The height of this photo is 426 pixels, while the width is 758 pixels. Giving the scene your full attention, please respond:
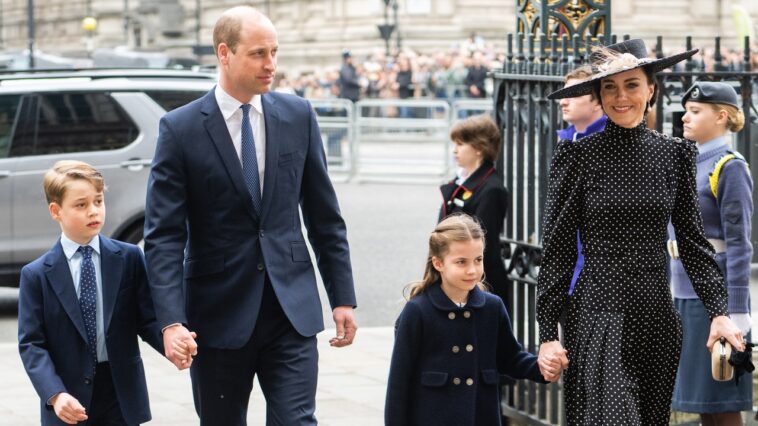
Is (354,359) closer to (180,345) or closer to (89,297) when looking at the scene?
(89,297)

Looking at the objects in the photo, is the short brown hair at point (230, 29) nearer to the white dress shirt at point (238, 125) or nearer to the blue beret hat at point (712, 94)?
the white dress shirt at point (238, 125)

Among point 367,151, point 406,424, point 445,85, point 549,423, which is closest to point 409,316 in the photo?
point 406,424

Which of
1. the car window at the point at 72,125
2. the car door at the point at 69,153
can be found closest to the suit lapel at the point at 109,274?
the car door at the point at 69,153

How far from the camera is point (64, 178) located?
5238mm

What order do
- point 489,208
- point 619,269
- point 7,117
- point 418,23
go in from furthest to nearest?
point 418,23, point 7,117, point 489,208, point 619,269

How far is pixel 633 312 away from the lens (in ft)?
16.1

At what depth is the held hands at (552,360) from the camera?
16.3ft

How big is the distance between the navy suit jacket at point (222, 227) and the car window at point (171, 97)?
6.84 m

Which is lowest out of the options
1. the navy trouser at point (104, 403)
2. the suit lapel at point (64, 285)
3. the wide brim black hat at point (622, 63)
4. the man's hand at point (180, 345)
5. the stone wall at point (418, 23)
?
the navy trouser at point (104, 403)

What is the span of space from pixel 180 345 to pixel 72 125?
7097mm

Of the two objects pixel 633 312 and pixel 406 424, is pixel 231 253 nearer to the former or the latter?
Answer: pixel 406 424

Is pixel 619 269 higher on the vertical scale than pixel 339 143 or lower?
higher

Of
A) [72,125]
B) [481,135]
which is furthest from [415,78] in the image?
[481,135]

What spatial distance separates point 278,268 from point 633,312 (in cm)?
117
